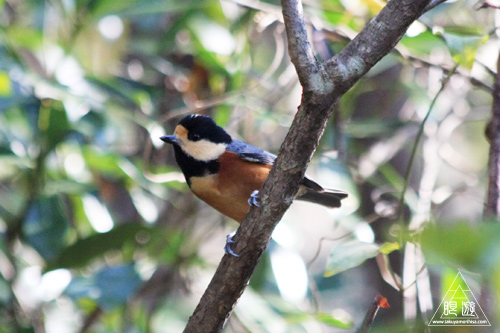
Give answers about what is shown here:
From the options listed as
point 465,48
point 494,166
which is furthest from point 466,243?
point 465,48

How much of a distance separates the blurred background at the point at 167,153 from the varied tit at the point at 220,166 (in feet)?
0.48

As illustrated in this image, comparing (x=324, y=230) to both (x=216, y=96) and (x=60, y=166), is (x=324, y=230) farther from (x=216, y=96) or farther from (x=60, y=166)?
(x=60, y=166)

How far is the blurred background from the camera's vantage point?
8.95 feet

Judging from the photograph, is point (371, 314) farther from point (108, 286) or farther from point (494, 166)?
point (108, 286)

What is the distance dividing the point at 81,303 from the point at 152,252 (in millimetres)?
522

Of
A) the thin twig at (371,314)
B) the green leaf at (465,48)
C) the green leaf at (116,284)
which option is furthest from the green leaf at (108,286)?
the green leaf at (465,48)

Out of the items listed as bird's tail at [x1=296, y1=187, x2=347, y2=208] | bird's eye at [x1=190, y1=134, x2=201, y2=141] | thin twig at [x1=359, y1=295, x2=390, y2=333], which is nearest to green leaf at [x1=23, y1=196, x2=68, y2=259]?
bird's eye at [x1=190, y1=134, x2=201, y2=141]

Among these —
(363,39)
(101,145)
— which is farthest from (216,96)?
(363,39)

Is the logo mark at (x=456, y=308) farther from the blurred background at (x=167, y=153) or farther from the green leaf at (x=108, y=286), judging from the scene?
the green leaf at (x=108, y=286)

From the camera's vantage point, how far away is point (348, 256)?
1637 mm

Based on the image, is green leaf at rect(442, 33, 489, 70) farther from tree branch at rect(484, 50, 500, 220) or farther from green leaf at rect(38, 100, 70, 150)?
green leaf at rect(38, 100, 70, 150)

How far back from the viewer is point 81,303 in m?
3.15

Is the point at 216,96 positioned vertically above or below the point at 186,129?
above

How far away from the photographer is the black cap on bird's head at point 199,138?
2.57m
